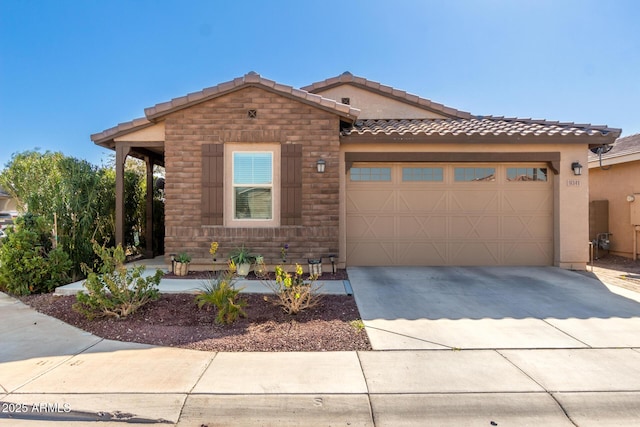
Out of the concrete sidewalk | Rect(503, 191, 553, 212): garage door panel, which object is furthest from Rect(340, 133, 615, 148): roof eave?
the concrete sidewalk

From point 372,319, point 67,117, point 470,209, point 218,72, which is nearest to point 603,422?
point 372,319

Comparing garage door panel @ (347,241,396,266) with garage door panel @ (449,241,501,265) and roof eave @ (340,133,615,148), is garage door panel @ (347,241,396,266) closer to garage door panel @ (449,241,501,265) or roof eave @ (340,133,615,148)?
garage door panel @ (449,241,501,265)

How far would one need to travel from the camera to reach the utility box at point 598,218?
1177 centimetres

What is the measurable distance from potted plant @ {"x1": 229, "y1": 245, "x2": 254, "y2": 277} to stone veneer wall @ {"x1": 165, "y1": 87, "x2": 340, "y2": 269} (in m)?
0.27

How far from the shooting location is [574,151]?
842cm

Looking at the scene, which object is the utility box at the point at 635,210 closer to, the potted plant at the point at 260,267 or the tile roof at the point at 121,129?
the potted plant at the point at 260,267

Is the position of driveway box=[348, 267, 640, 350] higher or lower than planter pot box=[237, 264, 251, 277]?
lower

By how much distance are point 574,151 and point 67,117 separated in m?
24.4

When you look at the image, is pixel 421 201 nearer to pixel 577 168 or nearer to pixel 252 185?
pixel 577 168

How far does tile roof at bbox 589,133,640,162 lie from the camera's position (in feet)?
36.2

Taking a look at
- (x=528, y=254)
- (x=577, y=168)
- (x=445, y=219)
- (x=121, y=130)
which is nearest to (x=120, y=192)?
(x=121, y=130)

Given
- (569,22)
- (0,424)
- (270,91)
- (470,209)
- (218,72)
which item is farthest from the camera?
(218,72)

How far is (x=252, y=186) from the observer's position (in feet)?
26.4

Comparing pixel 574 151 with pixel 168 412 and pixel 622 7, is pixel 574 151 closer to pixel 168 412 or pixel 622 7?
pixel 622 7
